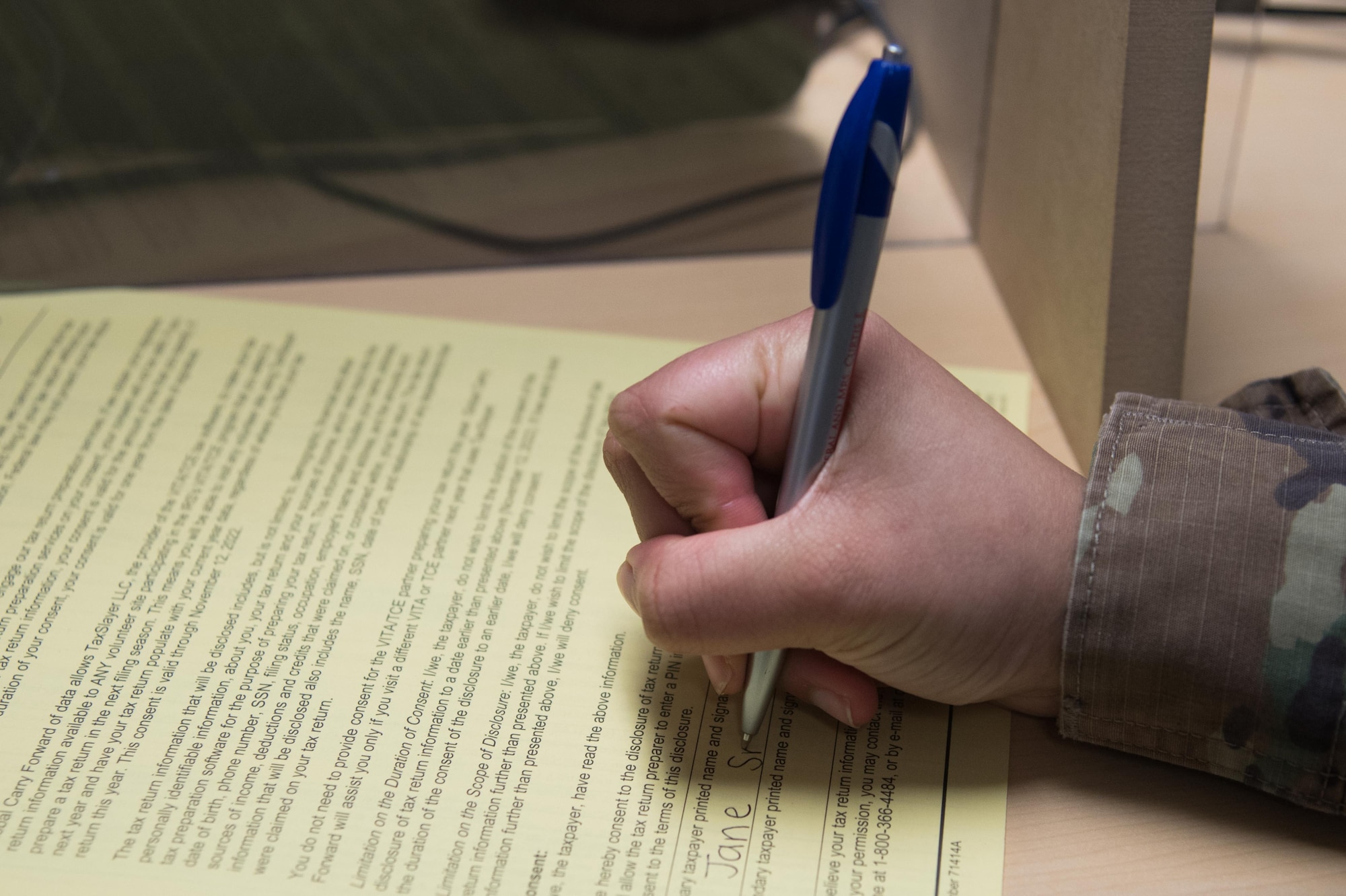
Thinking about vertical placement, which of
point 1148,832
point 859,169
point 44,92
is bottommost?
point 1148,832

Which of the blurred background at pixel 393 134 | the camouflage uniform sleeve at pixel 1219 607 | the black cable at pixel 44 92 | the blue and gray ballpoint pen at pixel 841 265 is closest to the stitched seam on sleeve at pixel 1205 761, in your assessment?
the camouflage uniform sleeve at pixel 1219 607

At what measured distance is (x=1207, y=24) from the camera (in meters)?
0.39

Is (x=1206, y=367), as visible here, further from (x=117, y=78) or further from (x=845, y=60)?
(x=117, y=78)

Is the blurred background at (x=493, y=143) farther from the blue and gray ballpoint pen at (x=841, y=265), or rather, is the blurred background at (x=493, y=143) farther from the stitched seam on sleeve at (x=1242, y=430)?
the blue and gray ballpoint pen at (x=841, y=265)

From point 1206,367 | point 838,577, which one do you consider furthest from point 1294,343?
point 838,577

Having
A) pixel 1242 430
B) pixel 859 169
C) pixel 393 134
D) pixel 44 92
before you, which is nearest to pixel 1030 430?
pixel 1242 430

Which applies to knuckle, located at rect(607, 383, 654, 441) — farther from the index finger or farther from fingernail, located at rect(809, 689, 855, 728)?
fingernail, located at rect(809, 689, 855, 728)

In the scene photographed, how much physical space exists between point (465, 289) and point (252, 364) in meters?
0.12

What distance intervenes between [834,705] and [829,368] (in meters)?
0.12

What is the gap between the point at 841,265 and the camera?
310mm

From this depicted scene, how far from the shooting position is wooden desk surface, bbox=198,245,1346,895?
1.13 ft

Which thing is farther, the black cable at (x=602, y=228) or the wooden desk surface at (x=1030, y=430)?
the black cable at (x=602, y=228)

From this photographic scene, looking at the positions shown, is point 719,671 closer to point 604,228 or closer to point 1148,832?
point 1148,832

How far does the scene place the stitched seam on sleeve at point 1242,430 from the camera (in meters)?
0.36
